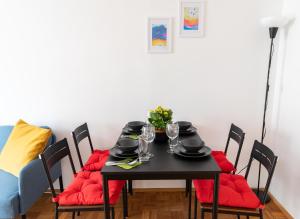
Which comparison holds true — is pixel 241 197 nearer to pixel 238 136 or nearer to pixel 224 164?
pixel 224 164

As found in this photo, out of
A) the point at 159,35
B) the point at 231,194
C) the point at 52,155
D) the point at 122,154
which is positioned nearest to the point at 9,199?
the point at 52,155

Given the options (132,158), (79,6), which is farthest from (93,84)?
(132,158)

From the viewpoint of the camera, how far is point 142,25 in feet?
7.73

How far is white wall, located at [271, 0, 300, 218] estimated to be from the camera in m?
2.11

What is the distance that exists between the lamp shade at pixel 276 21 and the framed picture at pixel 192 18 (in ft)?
1.83

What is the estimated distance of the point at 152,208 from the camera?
2381 millimetres

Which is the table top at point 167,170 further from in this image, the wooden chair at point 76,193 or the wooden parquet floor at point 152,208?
the wooden parquet floor at point 152,208

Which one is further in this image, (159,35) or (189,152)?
(159,35)

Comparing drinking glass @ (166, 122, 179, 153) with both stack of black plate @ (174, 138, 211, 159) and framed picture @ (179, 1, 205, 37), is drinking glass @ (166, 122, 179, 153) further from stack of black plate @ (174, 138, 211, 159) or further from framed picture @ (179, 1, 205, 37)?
framed picture @ (179, 1, 205, 37)

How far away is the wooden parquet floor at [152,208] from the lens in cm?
227

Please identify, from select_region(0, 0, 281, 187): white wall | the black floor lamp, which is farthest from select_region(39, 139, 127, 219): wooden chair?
the black floor lamp

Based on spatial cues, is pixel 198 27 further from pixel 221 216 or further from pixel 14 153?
pixel 14 153

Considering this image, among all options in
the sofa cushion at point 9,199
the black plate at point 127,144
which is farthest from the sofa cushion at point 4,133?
the black plate at point 127,144

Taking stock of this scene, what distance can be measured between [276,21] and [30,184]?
8.22 feet
